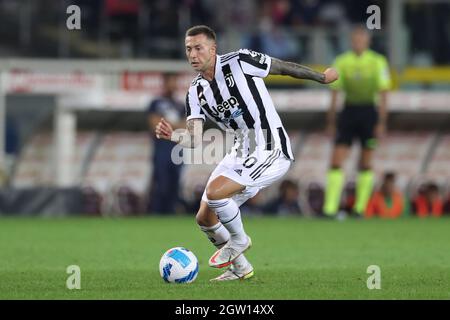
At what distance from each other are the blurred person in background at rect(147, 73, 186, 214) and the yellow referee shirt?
270 cm

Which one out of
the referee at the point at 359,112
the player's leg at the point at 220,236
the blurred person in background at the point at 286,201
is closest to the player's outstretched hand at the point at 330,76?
the player's leg at the point at 220,236

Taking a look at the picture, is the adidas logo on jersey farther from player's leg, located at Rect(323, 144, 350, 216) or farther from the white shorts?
player's leg, located at Rect(323, 144, 350, 216)

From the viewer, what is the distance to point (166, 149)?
18.2m

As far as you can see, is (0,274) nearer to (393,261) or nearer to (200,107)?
(200,107)

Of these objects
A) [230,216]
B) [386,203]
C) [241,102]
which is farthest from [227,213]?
[386,203]

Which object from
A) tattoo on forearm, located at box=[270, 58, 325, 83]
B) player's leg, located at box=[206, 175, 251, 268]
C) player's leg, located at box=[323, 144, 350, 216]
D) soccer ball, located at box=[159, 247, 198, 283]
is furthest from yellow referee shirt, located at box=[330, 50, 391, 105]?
soccer ball, located at box=[159, 247, 198, 283]

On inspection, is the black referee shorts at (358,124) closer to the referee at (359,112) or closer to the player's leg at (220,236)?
the referee at (359,112)

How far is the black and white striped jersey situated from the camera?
8570mm

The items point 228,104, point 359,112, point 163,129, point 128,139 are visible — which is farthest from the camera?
point 128,139

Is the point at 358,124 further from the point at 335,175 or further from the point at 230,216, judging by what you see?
the point at 230,216

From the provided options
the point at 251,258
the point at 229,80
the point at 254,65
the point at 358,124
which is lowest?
the point at 251,258

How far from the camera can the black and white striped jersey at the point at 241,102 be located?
8570 mm

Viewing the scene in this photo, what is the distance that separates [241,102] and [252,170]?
1.65ft
